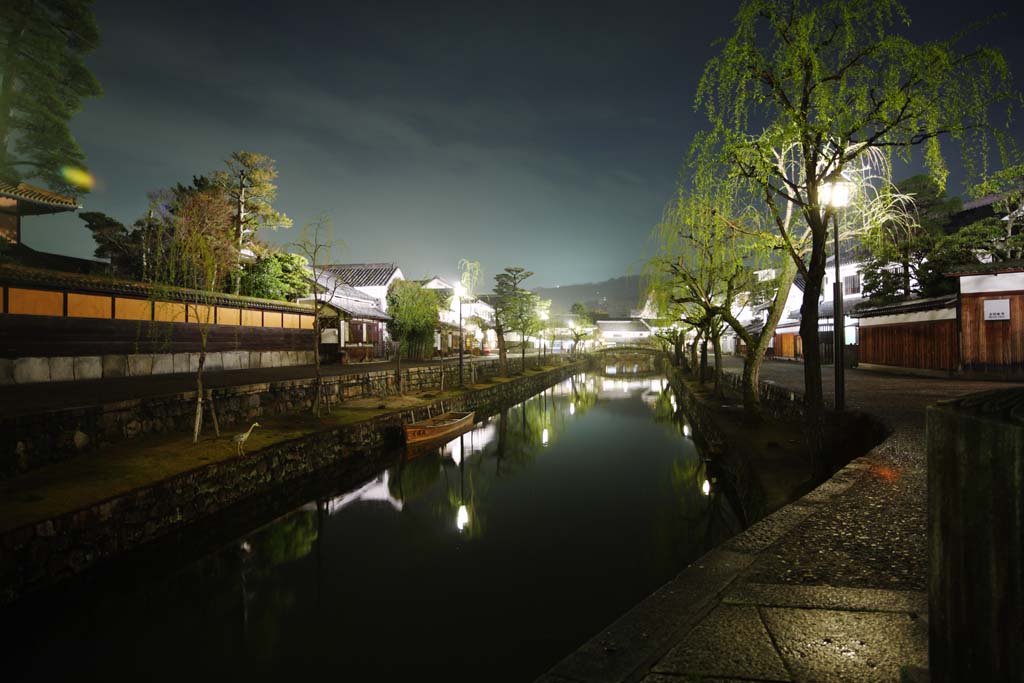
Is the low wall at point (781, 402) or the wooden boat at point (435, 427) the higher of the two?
the low wall at point (781, 402)

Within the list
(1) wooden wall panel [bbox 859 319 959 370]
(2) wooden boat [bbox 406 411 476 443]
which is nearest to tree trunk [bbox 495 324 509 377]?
(2) wooden boat [bbox 406 411 476 443]

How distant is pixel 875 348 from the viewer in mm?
26344

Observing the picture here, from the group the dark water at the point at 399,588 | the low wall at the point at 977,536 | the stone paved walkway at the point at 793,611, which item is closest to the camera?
the low wall at the point at 977,536

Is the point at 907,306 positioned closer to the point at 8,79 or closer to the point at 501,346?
the point at 501,346

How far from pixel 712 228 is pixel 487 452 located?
1037cm

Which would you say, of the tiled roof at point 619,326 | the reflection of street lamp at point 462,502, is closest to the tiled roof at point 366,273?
the reflection of street lamp at point 462,502

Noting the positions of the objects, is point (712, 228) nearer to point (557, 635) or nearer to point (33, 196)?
point (557, 635)

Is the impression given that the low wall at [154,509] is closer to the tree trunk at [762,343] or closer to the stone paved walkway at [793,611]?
the stone paved walkway at [793,611]

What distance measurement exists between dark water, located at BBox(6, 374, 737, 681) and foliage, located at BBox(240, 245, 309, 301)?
16.5 m

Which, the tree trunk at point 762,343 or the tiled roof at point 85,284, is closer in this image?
the tree trunk at point 762,343

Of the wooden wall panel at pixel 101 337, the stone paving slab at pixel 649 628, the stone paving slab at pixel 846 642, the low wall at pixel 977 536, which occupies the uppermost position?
the wooden wall panel at pixel 101 337

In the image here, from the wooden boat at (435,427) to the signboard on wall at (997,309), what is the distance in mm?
19243

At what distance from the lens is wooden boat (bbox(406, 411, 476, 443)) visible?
638 inches

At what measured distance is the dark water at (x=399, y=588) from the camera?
6016 millimetres
